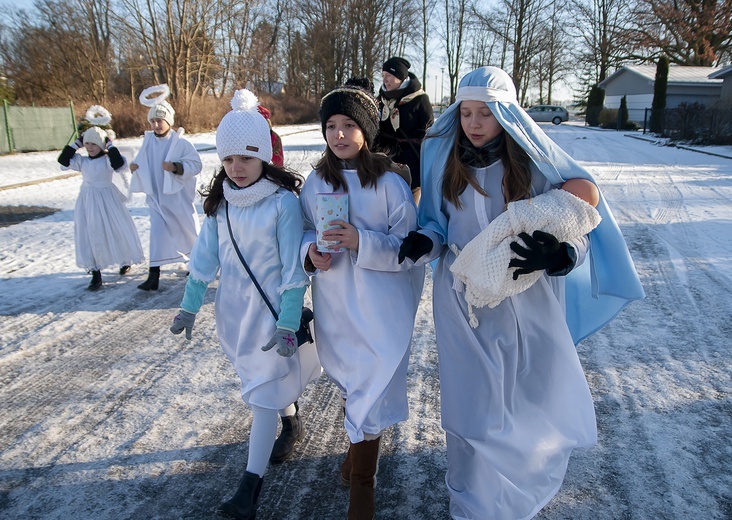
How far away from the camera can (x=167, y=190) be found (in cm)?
556

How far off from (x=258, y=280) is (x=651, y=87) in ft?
144

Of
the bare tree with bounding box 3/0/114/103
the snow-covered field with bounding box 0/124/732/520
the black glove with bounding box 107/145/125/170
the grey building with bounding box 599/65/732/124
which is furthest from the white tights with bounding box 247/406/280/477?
the grey building with bounding box 599/65/732/124

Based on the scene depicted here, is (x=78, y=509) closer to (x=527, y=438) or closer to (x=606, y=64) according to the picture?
(x=527, y=438)

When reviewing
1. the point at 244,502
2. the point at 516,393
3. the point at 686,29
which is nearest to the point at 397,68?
the point at 516,393

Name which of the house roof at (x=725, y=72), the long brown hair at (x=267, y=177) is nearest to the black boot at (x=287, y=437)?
the long brown hair at (x=267, y=177)

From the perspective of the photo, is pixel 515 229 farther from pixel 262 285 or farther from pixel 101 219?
pixel 101 219

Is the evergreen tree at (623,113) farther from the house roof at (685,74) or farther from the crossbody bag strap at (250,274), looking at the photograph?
the crossbody bag strap at (250,274)

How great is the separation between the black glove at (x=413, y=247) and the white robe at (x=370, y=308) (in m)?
0.08

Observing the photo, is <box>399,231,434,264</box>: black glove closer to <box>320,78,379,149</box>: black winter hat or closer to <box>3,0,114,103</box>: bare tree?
<box>320,78,379,149</box>: black winter hat

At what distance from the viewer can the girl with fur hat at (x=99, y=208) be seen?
569 cm

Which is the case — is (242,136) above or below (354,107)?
below

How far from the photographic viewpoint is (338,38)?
42250mm

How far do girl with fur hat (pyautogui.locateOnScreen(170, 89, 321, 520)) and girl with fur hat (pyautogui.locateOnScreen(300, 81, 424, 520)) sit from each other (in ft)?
0.47

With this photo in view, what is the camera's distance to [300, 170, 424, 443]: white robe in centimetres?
234
